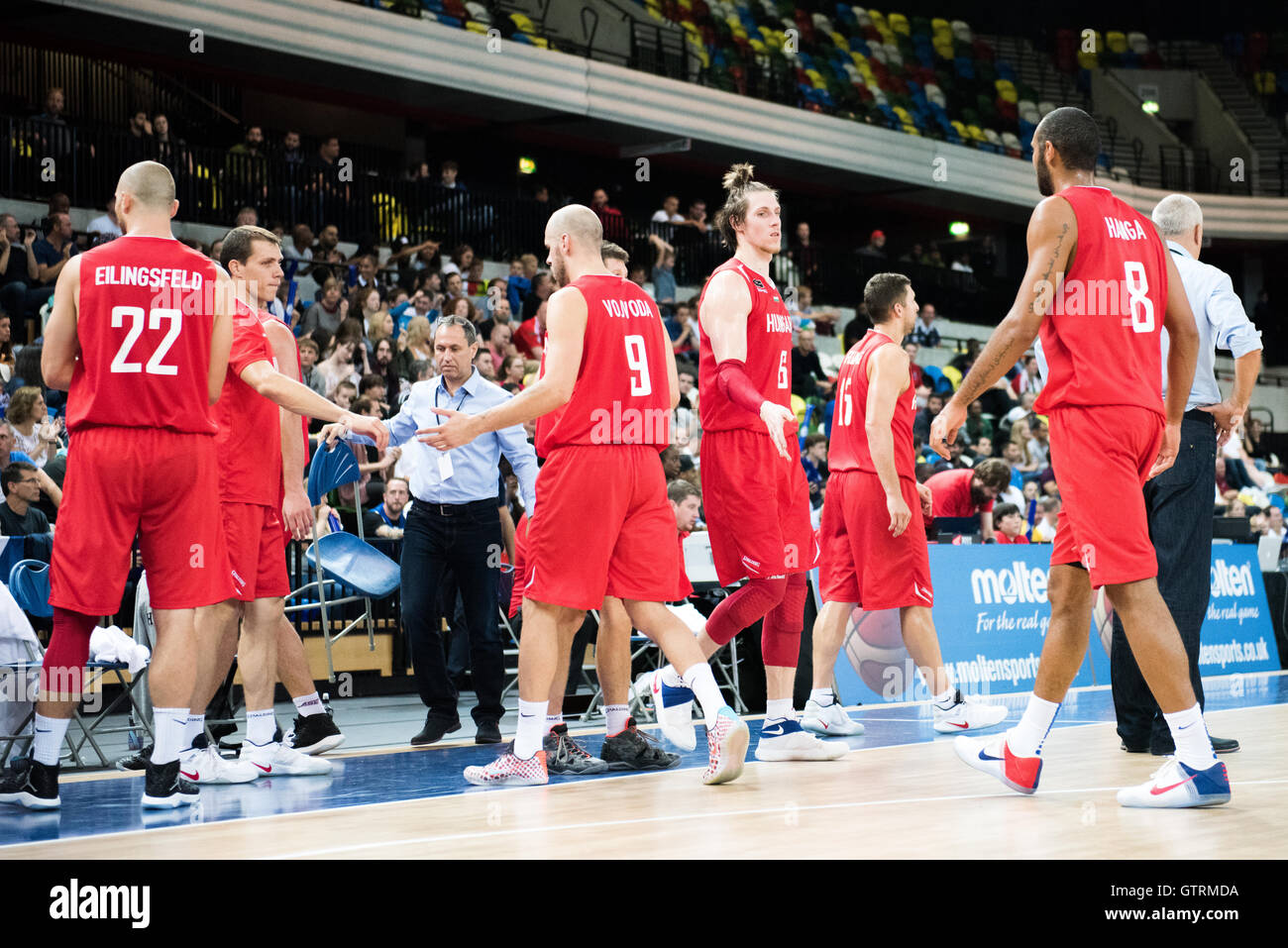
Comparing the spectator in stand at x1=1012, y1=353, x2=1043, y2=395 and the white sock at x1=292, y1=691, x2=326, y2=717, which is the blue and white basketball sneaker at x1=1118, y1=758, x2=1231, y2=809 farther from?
the spectator in stand at x1=1012, y1=353, x2=1043, y2=395

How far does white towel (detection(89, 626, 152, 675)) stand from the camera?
6195mm

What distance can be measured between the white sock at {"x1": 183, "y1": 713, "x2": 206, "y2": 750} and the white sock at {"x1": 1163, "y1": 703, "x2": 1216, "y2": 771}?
3.44 m

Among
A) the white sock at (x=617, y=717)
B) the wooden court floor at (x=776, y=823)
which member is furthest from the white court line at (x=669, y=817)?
the white sock at (x=617, y=717)

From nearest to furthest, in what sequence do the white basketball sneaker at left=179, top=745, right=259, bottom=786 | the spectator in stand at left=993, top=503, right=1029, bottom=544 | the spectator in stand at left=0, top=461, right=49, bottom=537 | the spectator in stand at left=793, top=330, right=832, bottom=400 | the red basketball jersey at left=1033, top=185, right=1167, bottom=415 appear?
the red basketball jersey at left=1033, top=185, right=1167, bottom=415, the white basketball sneaker at left=179, top=745, right=259, bottom=786, the spectator in stand at left=0, top=461, right=49, bottom=537, the spectator in stand at left=993, top=503, right=1029, bottom=544, the spectator in stand at left=793, top=330, right=832, bottom=400

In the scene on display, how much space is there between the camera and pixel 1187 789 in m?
4.23

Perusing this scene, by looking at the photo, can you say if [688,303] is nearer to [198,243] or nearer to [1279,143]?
[198,243]

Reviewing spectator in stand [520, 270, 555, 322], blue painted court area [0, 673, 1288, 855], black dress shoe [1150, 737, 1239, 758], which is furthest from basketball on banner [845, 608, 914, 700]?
spectator in stand [520, 270, 555, 322]

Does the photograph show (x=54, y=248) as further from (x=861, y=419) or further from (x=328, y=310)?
(x=861, y=419)

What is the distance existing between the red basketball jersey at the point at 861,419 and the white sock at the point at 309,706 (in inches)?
110

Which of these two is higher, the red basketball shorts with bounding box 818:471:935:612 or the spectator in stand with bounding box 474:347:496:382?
the spectator in stand with bounding box 474:347:496:382

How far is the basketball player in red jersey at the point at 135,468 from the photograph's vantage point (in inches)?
184

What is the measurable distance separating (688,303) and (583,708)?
8279mm

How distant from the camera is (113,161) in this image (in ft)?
49.6
